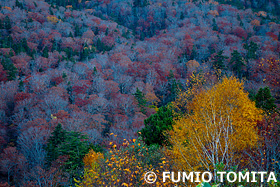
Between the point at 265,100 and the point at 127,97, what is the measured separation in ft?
86.1

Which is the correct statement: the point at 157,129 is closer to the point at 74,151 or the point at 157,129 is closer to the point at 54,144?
the point at 74,151

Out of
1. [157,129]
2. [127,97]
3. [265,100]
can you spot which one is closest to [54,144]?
[157,129]

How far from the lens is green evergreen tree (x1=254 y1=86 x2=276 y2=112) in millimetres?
19362

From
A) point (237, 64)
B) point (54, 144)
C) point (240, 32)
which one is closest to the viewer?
point (54, 144)

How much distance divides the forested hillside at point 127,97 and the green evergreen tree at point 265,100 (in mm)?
106

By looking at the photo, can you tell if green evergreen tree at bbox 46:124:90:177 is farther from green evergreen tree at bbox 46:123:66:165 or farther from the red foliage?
the red foliage

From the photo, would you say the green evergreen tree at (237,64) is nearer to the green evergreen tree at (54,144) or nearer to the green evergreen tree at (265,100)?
the green evergreen tree at (265,100)

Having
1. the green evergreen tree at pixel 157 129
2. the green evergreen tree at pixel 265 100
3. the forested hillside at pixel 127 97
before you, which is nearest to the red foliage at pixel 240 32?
the forested hillside at pixel 127 97

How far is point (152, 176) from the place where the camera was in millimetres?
8383

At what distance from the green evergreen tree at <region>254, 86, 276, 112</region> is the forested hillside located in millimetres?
106

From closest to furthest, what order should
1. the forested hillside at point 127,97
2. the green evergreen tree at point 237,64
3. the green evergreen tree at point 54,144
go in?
the forested hillside at point 127,97
the green evergreen tree at point 54,144
the green evergreen tree at point 237,64

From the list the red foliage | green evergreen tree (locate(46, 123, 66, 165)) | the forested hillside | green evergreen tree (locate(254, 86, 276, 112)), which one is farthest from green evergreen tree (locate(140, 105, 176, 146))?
the red foliage

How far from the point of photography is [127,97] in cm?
4131

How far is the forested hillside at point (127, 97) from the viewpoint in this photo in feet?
35.2
